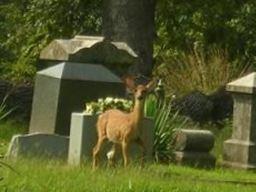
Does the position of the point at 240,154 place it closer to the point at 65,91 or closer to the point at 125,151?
the point at 65,91

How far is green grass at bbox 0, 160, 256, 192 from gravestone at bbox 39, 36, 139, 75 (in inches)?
123

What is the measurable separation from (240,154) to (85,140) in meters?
3.35

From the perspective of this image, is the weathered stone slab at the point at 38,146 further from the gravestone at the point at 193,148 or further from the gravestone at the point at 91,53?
the gravestone at the point at 91,53

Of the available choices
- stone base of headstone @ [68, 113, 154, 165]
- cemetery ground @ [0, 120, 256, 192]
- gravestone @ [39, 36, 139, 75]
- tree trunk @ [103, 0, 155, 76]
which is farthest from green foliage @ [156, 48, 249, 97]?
stone base of headstone @ [68, 113, 154, 165]

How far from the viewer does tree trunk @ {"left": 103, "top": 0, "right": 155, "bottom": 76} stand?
25688 millimetres

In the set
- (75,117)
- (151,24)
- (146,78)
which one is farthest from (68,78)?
(151,24)

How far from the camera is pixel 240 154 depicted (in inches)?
686

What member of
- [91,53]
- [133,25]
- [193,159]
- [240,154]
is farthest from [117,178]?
[133,25]

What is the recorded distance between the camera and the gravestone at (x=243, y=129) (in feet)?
56.9

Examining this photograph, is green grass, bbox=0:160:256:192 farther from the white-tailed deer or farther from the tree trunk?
the tree trunk

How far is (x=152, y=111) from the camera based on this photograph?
17.2 metres

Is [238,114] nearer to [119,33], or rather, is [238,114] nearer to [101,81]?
[101,81]

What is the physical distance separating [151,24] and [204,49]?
26.3 ft

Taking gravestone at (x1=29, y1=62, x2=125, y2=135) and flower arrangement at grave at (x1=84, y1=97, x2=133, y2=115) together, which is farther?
gravestone at (x1=29, y1=62, x2=125, y2=135)
